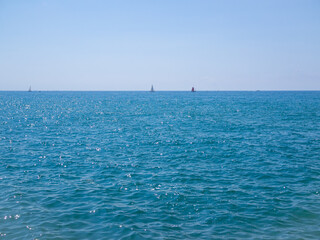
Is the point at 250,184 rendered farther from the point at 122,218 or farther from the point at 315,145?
the point at 315,145

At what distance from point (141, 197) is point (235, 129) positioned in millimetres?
34549

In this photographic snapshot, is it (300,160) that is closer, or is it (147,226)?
(147,226)

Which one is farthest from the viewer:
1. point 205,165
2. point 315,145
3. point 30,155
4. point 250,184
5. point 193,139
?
point 193,139

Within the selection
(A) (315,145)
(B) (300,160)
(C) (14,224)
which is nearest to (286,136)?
(A) (315,145)

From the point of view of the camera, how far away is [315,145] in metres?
34.3

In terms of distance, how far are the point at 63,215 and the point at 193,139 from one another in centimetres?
2696

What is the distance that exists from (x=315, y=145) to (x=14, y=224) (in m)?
36.2

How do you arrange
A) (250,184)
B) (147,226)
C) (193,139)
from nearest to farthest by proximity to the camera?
(147,226) → (250,184) → (193,139)

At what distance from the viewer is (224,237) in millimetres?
13391

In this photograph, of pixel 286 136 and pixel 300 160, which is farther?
pixel 286 136

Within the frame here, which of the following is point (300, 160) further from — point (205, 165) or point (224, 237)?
point (224, 237)

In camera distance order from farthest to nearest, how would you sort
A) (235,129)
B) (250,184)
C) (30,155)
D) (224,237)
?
(235,129)
(30,155)
(250,184)
(224,237)

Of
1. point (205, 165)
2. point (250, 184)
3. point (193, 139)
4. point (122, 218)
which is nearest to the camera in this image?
point (122, 218)

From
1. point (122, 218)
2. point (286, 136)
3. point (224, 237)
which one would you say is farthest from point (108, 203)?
point (286, 136)
